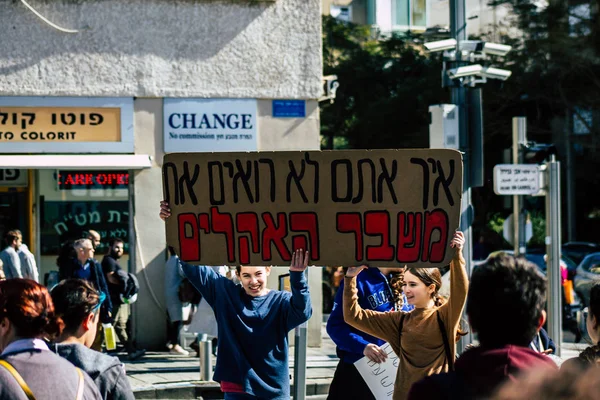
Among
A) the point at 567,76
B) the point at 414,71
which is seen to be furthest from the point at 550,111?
the point at 414,71

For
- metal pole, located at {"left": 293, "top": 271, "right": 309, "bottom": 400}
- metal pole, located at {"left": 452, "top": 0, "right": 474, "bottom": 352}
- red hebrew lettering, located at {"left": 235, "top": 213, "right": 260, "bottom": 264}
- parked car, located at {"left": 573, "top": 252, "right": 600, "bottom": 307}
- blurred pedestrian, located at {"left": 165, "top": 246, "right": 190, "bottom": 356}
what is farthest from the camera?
parked car, located at {"left": 573, "top": 252, "right": 600, "bottom": 307}

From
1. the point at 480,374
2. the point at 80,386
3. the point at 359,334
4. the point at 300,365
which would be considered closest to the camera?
the point at 480,374

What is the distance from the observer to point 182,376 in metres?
11.6

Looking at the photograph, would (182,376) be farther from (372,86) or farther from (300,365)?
(372,86)

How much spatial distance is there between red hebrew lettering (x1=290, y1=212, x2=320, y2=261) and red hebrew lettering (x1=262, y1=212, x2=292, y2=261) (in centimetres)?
5

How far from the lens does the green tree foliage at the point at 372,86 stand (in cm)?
3750

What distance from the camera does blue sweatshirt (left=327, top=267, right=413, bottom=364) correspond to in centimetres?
625

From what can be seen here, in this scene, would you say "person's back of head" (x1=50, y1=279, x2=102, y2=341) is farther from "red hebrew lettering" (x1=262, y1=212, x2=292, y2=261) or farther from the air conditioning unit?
the air conditioning unit

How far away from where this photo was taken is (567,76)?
33.7m

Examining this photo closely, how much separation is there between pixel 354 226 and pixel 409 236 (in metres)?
0.30

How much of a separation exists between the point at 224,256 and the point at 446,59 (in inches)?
270

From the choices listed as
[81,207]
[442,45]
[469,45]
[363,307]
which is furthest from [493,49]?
[363,307]

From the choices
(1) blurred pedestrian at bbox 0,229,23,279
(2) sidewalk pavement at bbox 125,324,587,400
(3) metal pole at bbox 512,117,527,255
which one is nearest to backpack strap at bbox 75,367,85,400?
(2) sidewalk pavement at bbox 125,324,587,400

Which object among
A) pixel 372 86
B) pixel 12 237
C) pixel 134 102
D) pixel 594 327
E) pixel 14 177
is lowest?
pixel 594 327
